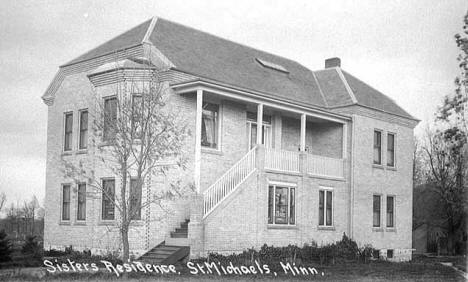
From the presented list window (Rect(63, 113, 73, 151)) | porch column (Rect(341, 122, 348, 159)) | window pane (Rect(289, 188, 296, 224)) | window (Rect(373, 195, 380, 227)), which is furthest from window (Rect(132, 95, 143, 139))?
window (Rect(373, 195, 380, 227))

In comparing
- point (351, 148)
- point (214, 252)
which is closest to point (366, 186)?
point (351, 148)

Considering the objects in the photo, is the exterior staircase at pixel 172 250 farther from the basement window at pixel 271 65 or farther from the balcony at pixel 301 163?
the basement window at pixel 271 65

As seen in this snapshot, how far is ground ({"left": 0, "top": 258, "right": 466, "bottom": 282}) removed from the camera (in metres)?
18.8

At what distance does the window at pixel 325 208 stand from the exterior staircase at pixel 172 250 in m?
7.86

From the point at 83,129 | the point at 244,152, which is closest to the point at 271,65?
the point at 244,152

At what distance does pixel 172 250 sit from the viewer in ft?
80.1

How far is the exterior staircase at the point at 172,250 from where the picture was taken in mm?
23828

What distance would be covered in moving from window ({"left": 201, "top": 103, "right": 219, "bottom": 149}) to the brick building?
44 millimetres

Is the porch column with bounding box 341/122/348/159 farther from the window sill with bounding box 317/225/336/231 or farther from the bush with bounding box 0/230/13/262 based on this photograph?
the bush with bounding box 0/230/13/262

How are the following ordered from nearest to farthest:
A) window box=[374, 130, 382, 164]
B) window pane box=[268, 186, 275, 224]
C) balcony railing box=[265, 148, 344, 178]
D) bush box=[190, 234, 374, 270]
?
bush box=[190, 234, 374, 270], window pane box=[268, 186, 275, 224], balcony railing box=[265, 148, 344, 178], window box=[374, 130, 382, 164]

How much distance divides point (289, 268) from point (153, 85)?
758 centimetres

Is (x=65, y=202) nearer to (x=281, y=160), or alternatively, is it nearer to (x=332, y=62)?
(x=281, y=160)

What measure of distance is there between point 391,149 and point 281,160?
10066mm

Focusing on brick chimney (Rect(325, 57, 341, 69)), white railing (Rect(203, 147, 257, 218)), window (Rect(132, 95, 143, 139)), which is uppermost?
brick chimney (Rect(325, 57, 341, 69))
